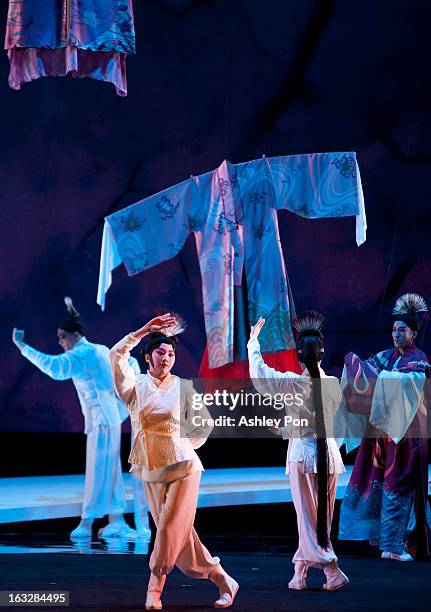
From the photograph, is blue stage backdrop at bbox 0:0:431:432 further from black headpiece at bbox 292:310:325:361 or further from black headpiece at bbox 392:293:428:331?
black headpiece at bbox 292:310:325:361

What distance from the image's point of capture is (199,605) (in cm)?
415

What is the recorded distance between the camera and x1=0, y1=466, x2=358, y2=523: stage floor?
6.18m

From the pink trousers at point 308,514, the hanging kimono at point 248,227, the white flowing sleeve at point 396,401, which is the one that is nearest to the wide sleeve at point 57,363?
the hanging kimono at point 248,227

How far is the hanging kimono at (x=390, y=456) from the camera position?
548cm

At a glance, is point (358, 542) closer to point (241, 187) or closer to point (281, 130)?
point (241, 187)

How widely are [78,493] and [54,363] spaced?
1.00m

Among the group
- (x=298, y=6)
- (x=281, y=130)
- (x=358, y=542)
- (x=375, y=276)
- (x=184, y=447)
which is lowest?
(x=358, y=542)

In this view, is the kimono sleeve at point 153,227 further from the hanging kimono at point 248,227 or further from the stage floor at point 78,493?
the stage floor at point 78,493

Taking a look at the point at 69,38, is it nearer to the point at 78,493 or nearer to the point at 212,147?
the point at 212,147

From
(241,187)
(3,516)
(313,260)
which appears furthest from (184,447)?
(313,260)

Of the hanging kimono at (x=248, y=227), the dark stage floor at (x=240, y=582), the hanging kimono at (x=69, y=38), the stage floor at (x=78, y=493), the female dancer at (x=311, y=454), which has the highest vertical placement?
the hanging kimono at (x=69, y=38)

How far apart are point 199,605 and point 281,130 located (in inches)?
180

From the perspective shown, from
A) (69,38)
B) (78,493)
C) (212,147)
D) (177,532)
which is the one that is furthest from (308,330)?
(212,147)

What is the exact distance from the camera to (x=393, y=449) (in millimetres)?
5555
